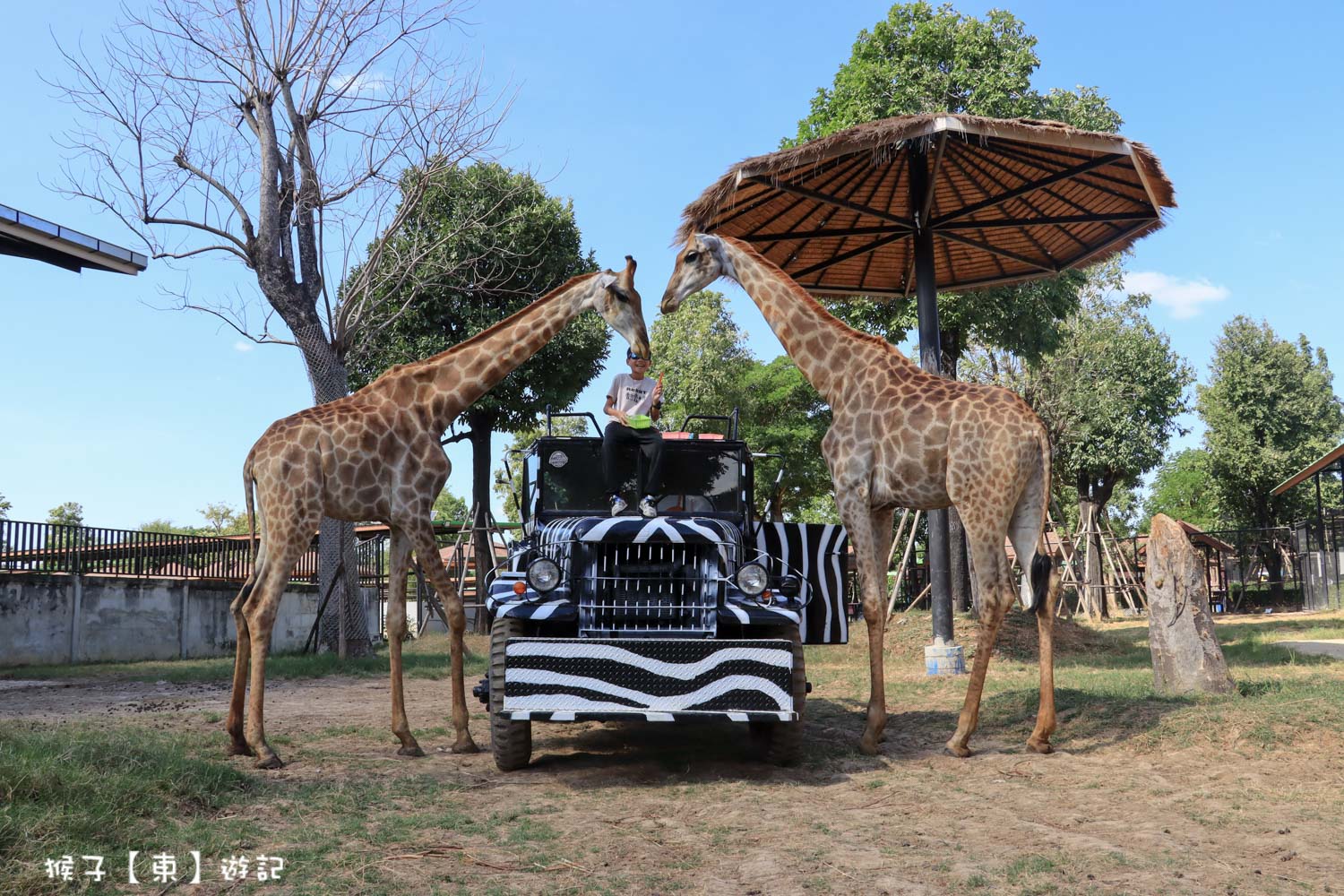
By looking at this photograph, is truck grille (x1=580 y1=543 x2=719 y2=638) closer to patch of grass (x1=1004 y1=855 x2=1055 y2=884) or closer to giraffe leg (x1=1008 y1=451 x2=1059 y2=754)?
giraffe leg (x1=1008 y1=451 x2=1059 y2=754)

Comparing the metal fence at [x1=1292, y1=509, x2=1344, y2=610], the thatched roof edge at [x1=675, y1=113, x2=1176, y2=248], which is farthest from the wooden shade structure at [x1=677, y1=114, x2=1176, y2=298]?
the metal fence at [x1=1292, y1=509, x2=1344, y2=610]

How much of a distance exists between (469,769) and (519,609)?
4.24 ft

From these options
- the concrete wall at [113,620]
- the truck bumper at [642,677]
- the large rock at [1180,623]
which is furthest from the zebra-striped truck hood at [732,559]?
the concrete wall at [113,620]

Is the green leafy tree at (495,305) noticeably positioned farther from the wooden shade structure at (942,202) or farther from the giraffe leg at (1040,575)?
the giraffe leg at (1040,575)

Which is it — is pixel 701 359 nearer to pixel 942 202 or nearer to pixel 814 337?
pixel 942 202

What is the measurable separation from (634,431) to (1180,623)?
532cm

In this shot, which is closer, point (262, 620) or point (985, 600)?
point (262, 620)

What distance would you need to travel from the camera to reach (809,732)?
8523 mm

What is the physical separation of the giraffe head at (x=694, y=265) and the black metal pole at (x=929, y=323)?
3511mm

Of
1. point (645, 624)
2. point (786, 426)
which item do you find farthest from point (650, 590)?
point (786, 426)

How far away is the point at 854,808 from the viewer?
590cm

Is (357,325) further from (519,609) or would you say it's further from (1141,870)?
(1141,870)

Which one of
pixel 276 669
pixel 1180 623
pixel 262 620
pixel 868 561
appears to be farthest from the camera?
pixel 276 669

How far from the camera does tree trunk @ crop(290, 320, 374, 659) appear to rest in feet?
52.3
